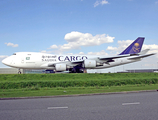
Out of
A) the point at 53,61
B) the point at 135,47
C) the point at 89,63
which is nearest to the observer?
the point at 89,63

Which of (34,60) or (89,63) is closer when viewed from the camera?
(89,63)

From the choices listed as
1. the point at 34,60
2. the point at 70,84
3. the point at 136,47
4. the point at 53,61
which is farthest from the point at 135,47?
the point at 70,84

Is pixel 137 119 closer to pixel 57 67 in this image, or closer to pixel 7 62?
pixel 57 67

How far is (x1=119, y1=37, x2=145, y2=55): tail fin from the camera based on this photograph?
3562 cm

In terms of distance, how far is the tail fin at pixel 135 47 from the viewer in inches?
1403

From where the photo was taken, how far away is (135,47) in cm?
3594

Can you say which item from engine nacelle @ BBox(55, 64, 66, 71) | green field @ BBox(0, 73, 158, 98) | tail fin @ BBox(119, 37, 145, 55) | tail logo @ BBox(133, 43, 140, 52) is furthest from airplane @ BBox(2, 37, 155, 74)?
green field @ BBox(0, 73, 158, 98)

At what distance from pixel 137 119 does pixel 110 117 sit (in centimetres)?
88

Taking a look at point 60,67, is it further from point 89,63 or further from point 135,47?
point 135,47

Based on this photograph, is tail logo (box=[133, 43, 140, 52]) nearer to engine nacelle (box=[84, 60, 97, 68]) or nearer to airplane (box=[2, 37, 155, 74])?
airplane (box=[2, 37, 155, 74])

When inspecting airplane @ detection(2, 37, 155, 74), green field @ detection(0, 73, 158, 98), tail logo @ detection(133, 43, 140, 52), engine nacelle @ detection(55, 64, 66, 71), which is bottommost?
green field @ detection(0, 73, 158, 98)

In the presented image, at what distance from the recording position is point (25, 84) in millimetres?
16625

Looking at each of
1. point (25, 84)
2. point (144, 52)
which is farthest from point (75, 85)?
point (144, 52)

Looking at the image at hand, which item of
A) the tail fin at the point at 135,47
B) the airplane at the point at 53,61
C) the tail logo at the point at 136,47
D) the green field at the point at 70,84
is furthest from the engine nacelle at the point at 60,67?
the tail logo at the point at 136,47
